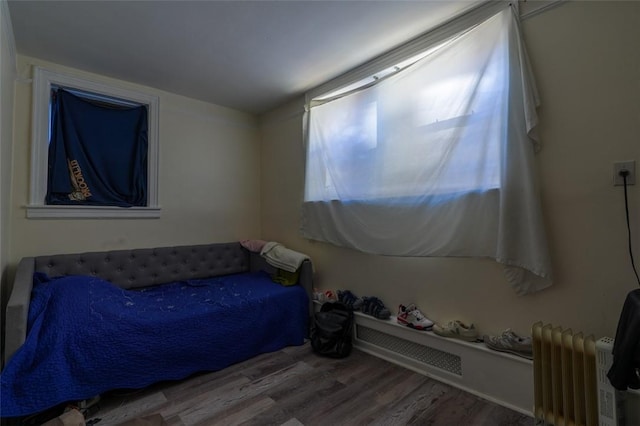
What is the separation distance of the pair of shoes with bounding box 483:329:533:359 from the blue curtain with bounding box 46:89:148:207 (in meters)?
3.18

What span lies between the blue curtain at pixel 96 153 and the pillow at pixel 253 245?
1.11m

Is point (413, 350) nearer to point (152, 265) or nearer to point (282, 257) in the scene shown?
point (282, 257)

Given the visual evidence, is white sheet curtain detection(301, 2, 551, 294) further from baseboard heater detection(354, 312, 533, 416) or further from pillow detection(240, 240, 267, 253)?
pillow detection(240, 240, 267, 253)

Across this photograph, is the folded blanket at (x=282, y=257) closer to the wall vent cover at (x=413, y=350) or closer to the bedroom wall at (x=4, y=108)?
the wall vent cover at (x=413, y=350)

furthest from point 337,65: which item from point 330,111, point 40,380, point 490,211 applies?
point 40,380

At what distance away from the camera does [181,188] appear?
3.15 m

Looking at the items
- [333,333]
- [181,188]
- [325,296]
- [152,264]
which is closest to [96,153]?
[181,188]

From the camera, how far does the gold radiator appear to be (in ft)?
4.37

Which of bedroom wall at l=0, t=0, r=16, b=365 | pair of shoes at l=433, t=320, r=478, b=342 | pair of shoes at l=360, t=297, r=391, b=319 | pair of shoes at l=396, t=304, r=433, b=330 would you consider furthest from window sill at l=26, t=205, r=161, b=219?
pair of shoes at l=433, t=320, r=478, b=342

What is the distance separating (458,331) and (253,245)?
226 centimetres

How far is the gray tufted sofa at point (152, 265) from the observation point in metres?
2.31

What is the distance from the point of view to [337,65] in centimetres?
256

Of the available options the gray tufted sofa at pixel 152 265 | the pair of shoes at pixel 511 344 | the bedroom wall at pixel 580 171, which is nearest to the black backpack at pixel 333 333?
the gray tufted sofa at pixel 152 265

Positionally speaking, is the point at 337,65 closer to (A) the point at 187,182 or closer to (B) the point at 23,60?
(A) the point at 187,182
